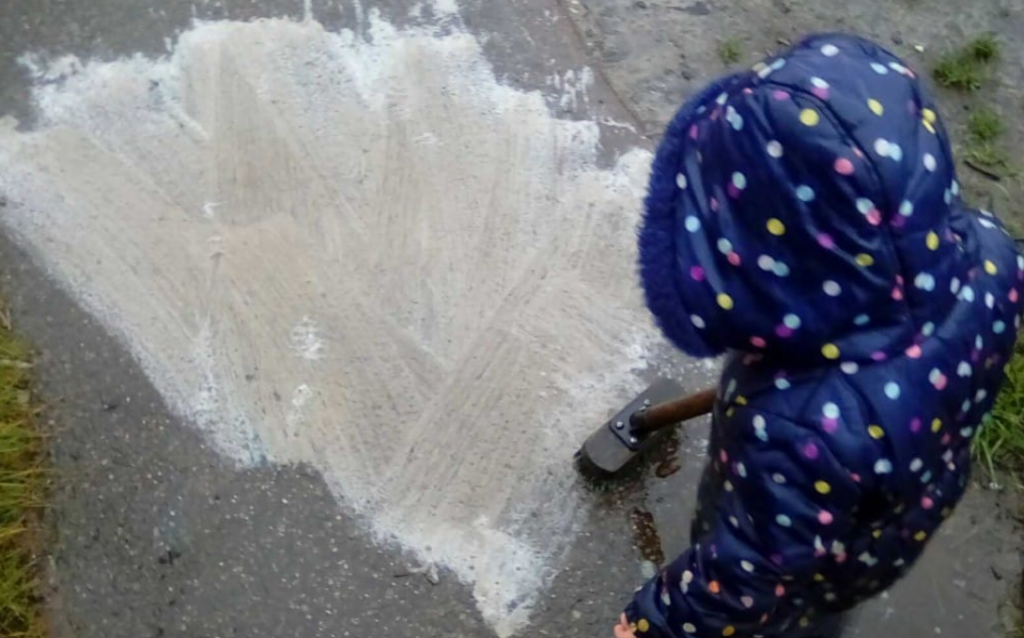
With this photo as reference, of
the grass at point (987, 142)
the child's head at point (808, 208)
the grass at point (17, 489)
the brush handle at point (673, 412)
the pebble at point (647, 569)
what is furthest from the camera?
the grass at point (987, 142)

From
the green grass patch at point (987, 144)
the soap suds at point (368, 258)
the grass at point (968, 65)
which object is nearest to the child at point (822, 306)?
the soap suds at point (368, 258)

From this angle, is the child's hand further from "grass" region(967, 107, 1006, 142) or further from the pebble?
"grass" region(967, 107, 1006, 142)

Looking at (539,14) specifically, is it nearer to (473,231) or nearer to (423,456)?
(473,231)

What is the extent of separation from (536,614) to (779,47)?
1.37 m

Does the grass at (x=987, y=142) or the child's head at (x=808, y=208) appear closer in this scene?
the child's head at (x=808, y=208)

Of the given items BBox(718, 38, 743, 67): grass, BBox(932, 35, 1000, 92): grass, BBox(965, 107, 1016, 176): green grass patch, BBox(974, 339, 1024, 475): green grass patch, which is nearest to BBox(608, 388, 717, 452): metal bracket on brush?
BBox(974, 339, 1024, 475): green grass patch

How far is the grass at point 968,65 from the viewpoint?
240 cm

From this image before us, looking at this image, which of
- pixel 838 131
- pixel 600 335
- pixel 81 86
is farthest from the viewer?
pixel 81 86

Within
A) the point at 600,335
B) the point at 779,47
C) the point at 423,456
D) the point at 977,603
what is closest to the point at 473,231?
the point at 600,335

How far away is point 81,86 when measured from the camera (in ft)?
7.30

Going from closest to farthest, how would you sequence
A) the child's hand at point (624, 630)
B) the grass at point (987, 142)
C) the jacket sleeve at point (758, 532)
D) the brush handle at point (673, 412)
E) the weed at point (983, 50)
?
the jacket sleeve at point (758, 532), the child's hand at point (624, 630), the brush handle at point (673, 412), the grass at point (987, 142), the weed at point (983, 50)

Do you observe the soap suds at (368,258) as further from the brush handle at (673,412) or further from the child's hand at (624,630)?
the child's hand at (624,630)

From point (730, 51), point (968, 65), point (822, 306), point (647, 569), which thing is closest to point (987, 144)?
point (968, 65)

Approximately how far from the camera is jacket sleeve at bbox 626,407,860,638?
3.88 ft
